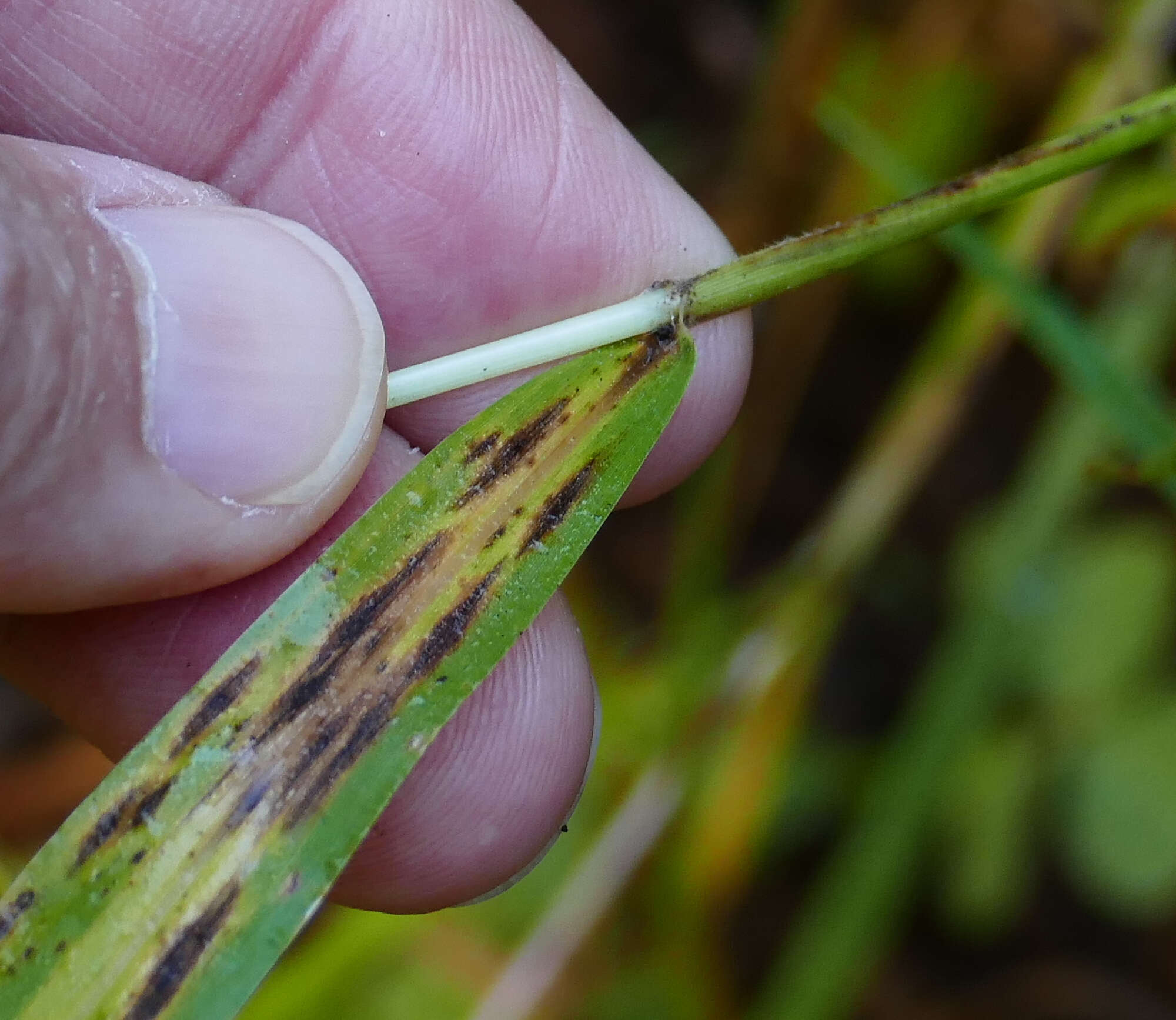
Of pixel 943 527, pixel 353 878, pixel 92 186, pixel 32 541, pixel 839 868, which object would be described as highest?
pixel 92 186

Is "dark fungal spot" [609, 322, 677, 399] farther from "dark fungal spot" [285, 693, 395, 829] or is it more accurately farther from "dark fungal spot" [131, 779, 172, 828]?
"dark fungal spot" [131, 779, 172, 828]

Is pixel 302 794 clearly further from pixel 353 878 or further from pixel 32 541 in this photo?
pixel 353 878

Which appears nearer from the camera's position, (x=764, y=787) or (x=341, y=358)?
(x=341, y=358)

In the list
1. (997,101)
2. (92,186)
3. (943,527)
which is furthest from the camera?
(943,527)

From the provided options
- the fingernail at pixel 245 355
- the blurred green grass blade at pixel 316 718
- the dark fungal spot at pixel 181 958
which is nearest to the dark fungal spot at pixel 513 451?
the blurred green grass blade at pixel 316 718

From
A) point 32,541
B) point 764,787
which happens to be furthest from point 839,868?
point 32,541

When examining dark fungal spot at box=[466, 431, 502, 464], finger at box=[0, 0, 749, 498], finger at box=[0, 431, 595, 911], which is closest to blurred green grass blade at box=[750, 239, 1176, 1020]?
finger at box=[0, 431, 595, 911]

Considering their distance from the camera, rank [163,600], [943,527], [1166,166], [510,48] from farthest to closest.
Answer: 1. [943,527]
2. [1166,166]
3. [510,48]
4. [163,600]
